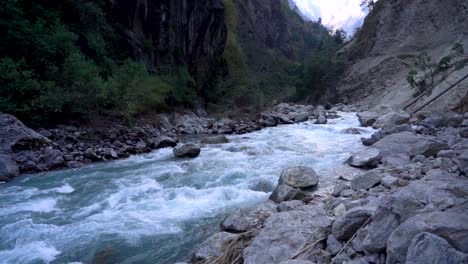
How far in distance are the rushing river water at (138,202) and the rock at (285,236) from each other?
4.66 feet

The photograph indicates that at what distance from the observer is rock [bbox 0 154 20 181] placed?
8.57 meters

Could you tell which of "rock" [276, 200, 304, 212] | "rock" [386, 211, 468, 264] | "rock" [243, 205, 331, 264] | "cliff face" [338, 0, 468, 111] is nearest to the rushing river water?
"rock" [276, 200, 304, 212]

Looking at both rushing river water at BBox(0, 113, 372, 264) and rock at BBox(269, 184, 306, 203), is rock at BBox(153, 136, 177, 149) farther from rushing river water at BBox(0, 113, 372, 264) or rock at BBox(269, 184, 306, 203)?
rock at BBox(269, 184, 306, 203)

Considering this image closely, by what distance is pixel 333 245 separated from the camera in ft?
11.4

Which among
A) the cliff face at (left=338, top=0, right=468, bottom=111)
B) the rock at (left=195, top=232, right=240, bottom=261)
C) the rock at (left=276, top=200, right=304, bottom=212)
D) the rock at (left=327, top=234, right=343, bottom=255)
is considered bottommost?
the rock at (left=195, top=232, right=240, bottom=261)

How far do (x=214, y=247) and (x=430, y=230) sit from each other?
2.81 meters

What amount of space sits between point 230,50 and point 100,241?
40984 mm

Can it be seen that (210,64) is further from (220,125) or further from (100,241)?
(100,241)

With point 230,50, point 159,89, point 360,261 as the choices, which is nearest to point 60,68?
point 159,89

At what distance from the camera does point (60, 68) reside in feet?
45.9

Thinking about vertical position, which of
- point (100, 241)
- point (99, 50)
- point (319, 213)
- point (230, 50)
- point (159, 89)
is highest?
point (230, 50)

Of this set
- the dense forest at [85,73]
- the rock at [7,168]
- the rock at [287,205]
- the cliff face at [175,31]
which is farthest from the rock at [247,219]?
the cliff face at [175,31]

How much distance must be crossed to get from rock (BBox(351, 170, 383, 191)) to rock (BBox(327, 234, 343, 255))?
9.85 feet

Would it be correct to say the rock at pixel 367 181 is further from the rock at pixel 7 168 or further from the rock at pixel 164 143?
the rock at pixel 164 143
